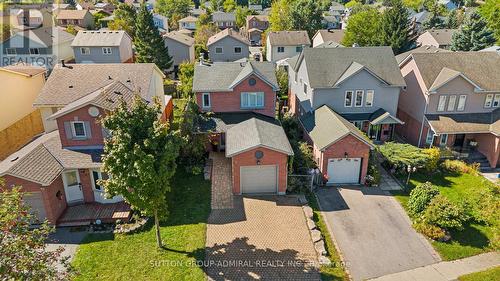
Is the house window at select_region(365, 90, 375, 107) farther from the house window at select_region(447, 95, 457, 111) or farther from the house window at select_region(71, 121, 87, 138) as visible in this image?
the house window at select_region(71, 121, 87, 138)

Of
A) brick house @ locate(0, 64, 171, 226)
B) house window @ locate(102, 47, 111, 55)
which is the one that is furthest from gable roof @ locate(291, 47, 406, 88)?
house window @ locate(102, 47, 111, 55)

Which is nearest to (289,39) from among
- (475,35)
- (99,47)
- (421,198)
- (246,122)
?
(475,35)

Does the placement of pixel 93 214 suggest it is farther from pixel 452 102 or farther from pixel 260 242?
pixel 452 102

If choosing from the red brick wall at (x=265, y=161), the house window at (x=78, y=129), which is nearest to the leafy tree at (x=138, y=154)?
the red brick wall at (x=265, y=161)

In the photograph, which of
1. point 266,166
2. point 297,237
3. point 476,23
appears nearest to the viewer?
point 297,237

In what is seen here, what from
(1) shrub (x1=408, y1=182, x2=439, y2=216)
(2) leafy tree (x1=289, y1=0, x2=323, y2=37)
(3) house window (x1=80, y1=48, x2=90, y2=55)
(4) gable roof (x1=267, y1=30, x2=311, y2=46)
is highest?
(2) leafy tree (x1=289, y1=0, x2=323, y2=37)

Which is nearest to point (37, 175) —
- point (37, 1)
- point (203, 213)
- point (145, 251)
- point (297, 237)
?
point (145, 251)

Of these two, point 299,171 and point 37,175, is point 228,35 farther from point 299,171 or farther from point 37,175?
point 37,175
